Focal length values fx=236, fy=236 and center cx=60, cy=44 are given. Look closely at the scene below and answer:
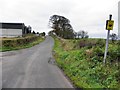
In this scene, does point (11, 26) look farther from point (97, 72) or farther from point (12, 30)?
point (97, 72)

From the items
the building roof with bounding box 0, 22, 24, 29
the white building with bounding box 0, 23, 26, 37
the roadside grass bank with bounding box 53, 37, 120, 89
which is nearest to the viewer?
the roadside grass bank with bounding box 53, 37, 120, 89

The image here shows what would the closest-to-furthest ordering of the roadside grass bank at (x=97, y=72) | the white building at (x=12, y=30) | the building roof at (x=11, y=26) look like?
the roadside grass bank at (x=97, y=72) → the white building at (x=12, y=30) → the building roof at (x=11, y=26)

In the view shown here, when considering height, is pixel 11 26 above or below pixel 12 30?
above

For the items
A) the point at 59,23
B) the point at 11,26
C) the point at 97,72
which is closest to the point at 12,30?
the point at 11,26

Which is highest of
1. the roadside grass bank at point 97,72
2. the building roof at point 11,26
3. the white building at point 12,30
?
the building roof at point 11,26

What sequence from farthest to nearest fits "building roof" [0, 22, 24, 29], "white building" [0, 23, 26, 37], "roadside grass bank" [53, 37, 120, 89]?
"building roof" [0, 22, 24, 29] → "white building" [0, 23, 26, 37] → "roadside grass bank" [53, 37, 120, 89]

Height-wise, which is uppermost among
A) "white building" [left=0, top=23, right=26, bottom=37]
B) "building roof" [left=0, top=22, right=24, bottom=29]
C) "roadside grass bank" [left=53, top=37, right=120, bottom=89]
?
"building roof" [left=0, top=22, right=24, bottom=29]

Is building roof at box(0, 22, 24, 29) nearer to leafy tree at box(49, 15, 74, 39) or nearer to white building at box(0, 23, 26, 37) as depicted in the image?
white building at box(0, 23, 26, 37)

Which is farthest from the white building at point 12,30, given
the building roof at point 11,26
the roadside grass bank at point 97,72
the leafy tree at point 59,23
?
the roadside grass bank at point 97,72

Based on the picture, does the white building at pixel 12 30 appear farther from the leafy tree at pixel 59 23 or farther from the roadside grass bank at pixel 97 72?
the roadside grass bank at pixel 97 72

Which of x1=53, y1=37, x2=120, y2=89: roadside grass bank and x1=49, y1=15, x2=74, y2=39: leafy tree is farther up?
x1=49, y1=15, x2=74, y2=39: leafy tree

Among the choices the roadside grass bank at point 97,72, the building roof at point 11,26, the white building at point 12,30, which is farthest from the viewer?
the building roof at point 11,26

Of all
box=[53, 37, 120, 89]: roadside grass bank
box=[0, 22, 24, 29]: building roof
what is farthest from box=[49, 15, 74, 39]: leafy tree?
box=[53, 37, 120, 89]: roadside grass bank

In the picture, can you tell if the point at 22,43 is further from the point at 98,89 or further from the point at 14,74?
the point at 98,89
